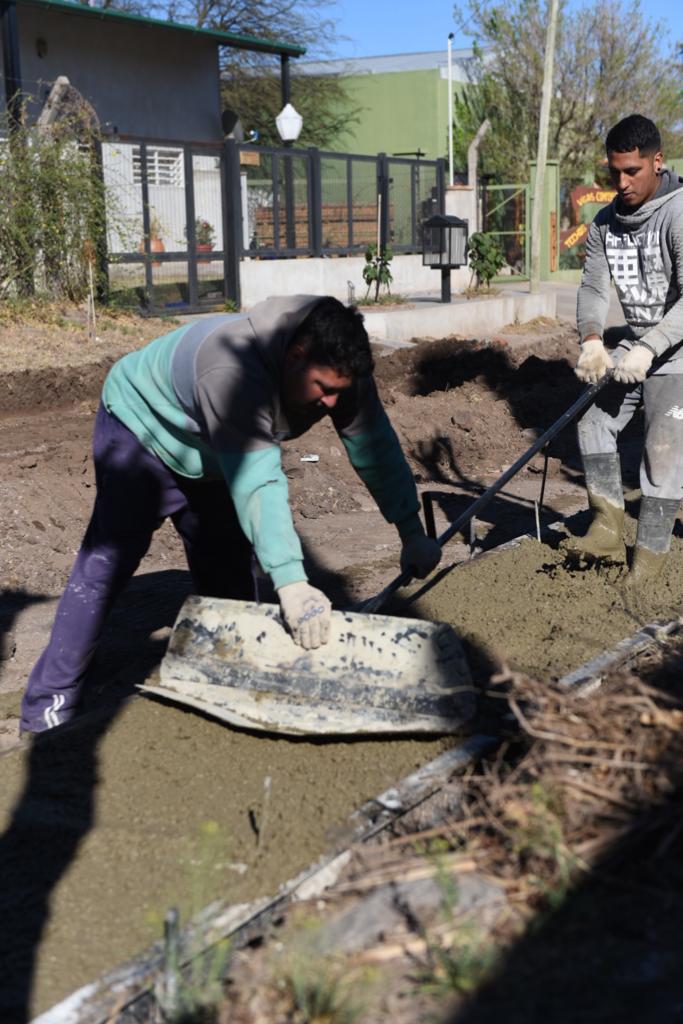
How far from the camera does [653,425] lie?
5.38 m

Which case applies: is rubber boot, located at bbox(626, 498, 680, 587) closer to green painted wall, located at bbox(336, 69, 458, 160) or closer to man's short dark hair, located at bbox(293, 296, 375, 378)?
man's short dark hair, located at bbox(293, 296, 375, 378)

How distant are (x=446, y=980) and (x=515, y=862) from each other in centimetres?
39

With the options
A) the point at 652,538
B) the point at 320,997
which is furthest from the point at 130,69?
the point at 320,997

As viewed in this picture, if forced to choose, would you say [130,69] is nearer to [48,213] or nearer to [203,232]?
[203,232]

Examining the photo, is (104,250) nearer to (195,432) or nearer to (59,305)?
(59,305)

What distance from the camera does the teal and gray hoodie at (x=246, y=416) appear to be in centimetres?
357

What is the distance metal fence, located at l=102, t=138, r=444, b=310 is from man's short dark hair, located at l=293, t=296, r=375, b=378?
40.8ft

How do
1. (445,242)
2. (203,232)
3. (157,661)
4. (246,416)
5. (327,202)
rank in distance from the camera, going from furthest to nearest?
1. (327,202)
2. (445,242)
3. (203,232)
4. (157,661)
5. (246,416)

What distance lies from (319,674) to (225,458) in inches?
29.9

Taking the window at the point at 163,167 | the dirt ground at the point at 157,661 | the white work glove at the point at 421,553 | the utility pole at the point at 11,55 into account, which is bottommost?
the dirt ground at the point at 157,661

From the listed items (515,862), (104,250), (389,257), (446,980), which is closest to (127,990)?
(446,980)

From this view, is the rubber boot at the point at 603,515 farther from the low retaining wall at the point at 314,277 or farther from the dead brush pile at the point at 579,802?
the low retaining wall at the point at 314,277

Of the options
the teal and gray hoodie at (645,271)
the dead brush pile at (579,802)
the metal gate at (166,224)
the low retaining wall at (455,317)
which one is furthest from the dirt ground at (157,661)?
the metal gate at (166,224)

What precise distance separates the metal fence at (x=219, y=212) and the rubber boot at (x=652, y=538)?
11282 mm
